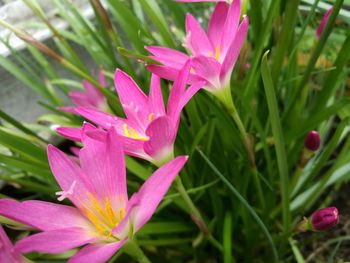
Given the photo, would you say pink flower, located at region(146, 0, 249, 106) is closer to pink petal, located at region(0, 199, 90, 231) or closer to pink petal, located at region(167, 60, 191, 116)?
pink petal, located at region(167, 60, 191, 116)

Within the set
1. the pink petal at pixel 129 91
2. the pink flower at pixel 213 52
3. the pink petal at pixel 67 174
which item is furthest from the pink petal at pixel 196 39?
the pink petal at pixel 67 174

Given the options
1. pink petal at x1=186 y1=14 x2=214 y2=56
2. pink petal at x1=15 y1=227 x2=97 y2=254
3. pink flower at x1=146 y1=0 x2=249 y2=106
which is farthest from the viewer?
pink petal at x1=186 y1=14 x2=214 y2=56

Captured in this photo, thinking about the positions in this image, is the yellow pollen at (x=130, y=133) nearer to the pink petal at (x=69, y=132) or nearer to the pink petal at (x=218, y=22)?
the pink petal at (x=69, y=132)

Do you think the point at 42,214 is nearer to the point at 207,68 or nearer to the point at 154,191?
the point at 154,191

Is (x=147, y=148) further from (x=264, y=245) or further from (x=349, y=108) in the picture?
(x=349, y=108)

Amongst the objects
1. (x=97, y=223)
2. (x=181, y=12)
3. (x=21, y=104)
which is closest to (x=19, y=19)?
(x=21, y=104)

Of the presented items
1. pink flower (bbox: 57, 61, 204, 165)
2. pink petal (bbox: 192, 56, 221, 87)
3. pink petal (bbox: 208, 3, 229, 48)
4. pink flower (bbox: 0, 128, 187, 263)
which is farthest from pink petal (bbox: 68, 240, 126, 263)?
pink petal (bbox: 208, 3, 229, 48)
